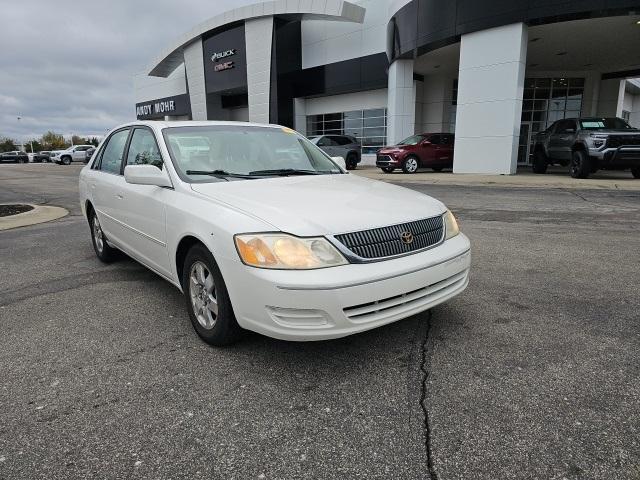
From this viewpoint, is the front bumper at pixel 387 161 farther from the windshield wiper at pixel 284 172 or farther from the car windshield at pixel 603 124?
the windshield wiper at pixel 284 172

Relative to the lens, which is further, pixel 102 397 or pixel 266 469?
pixel 102 397

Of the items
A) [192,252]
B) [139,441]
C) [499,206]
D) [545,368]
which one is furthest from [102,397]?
[499,206]

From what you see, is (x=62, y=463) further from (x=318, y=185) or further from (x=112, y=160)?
(x=112, y=160)

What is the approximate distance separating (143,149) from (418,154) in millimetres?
17167

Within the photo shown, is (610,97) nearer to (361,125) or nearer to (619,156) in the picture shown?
(619,156)

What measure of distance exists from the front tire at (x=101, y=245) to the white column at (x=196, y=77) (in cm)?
3290

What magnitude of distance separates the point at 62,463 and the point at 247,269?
1.28 meters

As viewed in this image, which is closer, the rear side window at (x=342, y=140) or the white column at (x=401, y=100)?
the white column at (x=401, y=100)

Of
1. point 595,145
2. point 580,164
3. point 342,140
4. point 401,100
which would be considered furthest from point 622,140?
point 342,140

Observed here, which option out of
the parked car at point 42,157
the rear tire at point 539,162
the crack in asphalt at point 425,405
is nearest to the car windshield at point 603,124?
the rear tire at point 539,162

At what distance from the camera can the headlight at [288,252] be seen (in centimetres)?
267

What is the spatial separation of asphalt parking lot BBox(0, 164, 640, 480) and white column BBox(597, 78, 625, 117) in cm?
2432

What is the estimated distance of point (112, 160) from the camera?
200 inches

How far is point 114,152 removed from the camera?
509 centimetres
